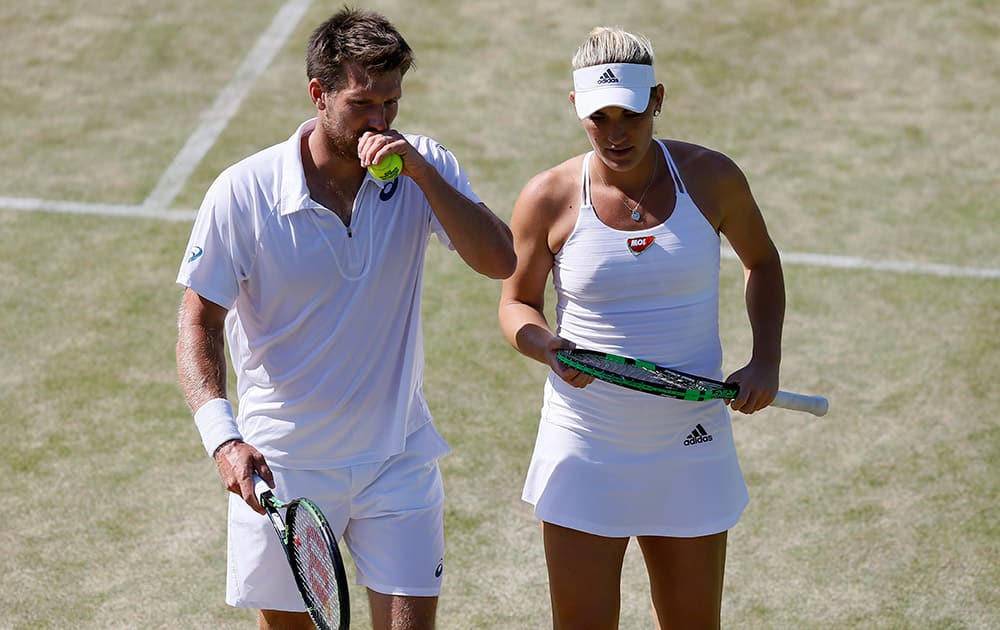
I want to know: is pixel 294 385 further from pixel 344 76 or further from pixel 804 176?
pixel 804 176

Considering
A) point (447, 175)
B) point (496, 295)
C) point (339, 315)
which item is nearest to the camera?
point (339, 315)

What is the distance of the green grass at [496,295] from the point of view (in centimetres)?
638

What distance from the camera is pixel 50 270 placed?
9.06m

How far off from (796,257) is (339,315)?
5373 millimetres

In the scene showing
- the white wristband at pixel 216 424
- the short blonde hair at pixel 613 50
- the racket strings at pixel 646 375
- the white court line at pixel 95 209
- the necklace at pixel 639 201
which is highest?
the short blonde hair at pixel 613 50

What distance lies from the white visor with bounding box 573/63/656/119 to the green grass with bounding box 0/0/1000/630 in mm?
2539

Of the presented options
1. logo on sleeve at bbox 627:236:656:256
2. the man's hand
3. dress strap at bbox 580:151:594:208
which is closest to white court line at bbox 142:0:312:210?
dress strap at bbox 580:151:594:208

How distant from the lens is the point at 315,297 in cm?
448

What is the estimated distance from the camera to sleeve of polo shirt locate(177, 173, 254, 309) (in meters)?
4.38

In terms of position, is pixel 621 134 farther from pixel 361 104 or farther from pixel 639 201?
pixel 361 104

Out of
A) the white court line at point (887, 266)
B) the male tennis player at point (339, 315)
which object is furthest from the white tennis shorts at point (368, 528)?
the white court line at point (887, 266)

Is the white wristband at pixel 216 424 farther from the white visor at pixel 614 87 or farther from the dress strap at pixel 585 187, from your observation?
the white visor at pixel 614 87

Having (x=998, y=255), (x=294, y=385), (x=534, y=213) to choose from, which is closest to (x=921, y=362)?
(x=998, y=255)

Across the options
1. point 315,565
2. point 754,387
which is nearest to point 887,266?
point 754,387
